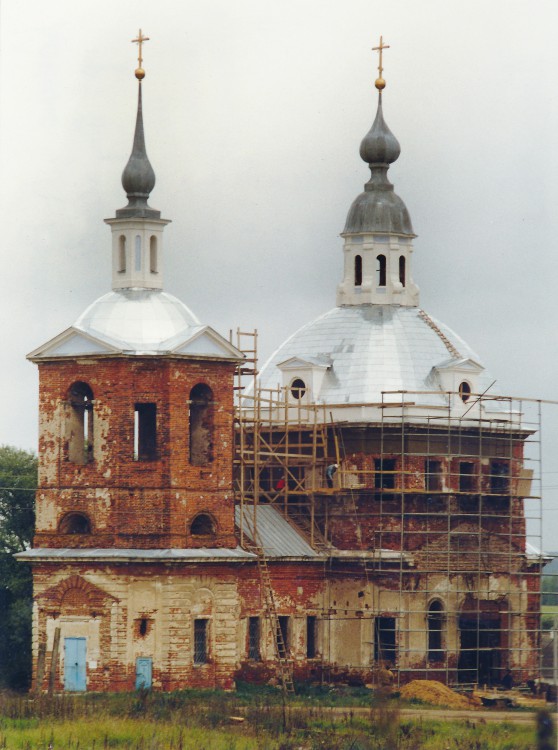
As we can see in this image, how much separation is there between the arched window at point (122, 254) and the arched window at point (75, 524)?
6.05 m

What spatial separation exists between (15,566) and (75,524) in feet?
31.4

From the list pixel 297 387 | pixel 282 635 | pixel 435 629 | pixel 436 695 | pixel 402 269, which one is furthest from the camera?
pixel 402 269

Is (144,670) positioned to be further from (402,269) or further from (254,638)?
(402,269)

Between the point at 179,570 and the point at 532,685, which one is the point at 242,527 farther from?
the point at 532,685

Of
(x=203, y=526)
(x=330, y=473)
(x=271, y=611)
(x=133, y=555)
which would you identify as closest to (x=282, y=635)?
(x=271, y=611)

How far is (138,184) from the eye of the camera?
2280 inches

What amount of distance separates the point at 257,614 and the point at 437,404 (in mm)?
7272

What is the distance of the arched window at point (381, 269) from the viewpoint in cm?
6378

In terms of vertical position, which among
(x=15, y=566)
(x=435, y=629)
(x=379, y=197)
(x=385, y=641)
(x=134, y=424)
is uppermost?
(x=379, y=197)

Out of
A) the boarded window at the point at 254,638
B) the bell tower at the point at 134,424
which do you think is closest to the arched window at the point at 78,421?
the bell tower at the point at 134,424

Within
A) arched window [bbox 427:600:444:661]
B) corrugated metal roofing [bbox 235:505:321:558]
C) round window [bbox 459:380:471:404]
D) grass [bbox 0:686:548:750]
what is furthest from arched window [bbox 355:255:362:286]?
grass [bbox 0:686:548:750]

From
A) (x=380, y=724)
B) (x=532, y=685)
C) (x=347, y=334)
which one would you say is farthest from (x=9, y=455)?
(x=380, y=724)

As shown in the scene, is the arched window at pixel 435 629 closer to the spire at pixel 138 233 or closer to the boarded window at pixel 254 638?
the boarded window at pixel 254 638

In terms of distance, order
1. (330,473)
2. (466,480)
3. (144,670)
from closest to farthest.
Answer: (144,670) → (330,473) → (466,480)
